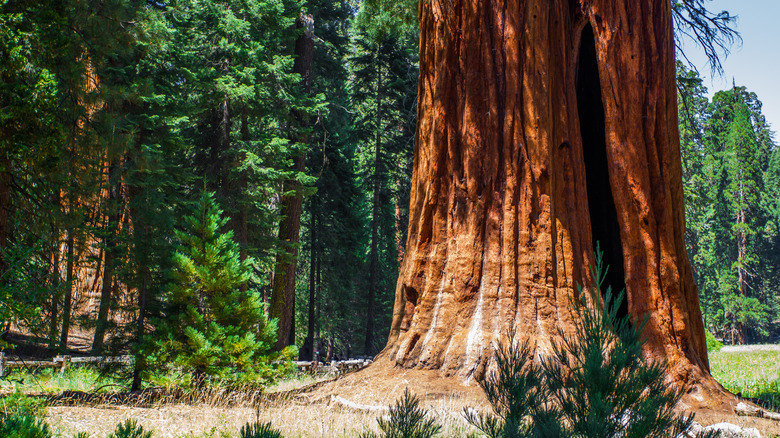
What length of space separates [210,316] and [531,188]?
480cm

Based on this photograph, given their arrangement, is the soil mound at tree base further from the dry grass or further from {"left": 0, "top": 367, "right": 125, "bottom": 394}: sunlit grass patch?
{"left": 0, "top": 367, "right": 125, "bottom": 394}: sunlit grass patch

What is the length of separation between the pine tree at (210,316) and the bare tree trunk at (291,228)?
25.9ft

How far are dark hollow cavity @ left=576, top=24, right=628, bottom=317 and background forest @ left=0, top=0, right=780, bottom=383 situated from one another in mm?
2126

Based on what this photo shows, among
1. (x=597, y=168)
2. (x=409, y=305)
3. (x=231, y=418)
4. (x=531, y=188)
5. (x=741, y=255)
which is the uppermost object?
(x=741, y=255)

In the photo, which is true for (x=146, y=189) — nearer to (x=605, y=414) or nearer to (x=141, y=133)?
(x=141, y=133)

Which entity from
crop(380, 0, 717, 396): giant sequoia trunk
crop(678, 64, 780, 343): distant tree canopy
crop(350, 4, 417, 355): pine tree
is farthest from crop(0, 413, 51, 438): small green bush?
crop(678, 64, 780, 343): distant tree canopy

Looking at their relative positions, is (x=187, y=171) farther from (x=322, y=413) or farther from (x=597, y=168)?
(x=322, y=413)

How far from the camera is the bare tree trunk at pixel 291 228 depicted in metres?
16.9

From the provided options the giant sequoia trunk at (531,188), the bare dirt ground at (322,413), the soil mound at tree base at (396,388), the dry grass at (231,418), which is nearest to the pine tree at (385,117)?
the giant sequoia trunk at (531,188)

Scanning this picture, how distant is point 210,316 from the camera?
27.1 feet

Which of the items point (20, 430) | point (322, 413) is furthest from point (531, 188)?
point (20, 430)

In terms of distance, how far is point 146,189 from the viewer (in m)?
14.0

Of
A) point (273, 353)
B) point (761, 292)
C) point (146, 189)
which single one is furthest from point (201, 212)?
point (761, 292)

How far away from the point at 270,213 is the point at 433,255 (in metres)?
10.3
